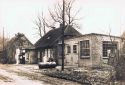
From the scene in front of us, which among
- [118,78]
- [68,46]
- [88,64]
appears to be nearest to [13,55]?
[68,46]

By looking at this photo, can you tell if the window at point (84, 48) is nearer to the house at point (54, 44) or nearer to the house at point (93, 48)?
the house at point (93, 48)

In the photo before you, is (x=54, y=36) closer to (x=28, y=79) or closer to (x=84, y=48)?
(x=84, y=48)

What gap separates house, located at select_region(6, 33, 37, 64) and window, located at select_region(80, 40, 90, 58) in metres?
18.1

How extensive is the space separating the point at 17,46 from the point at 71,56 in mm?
21643

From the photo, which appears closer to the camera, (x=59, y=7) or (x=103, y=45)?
(x=103, y=45)

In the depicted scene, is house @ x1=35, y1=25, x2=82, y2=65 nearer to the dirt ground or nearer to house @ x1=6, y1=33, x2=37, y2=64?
house @ x1=6, y1=33, x2=37, y2=64

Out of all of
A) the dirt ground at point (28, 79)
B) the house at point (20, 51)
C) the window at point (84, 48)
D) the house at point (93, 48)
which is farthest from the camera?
the house at point (20, 51)

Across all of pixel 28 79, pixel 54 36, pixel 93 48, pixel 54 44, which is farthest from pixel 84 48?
pixel 28 79

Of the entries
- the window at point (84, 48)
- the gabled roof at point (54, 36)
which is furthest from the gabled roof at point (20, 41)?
A: the window at point (84, 48)

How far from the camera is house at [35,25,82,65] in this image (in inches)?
1584

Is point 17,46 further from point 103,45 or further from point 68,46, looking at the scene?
point 103,45

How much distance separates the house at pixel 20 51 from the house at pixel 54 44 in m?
2.27

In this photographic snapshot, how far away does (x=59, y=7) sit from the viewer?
145ft

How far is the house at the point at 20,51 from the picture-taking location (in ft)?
167
